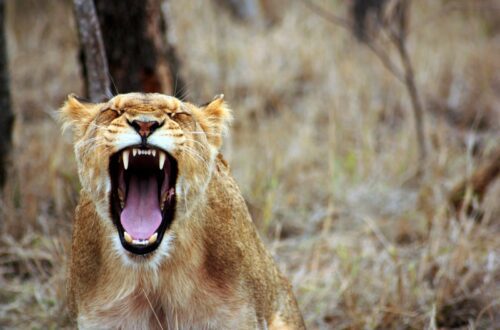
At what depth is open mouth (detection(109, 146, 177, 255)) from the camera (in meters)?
2.96

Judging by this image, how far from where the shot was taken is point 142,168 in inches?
121

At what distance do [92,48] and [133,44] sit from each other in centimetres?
66

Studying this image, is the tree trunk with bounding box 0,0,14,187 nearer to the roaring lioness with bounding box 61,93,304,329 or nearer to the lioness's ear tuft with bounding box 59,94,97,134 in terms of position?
the roaring lioness with bounding box 61,93,304,329

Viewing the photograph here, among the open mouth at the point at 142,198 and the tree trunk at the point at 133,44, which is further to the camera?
the tree trunk at the point at 133,44

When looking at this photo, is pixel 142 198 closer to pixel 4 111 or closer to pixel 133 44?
pixel 133 44

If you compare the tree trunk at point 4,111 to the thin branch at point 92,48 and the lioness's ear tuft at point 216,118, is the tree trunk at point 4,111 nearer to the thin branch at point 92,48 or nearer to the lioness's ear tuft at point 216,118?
the thin branch at point 92,48

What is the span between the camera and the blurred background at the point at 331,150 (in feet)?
15.6

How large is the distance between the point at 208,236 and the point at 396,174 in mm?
3877

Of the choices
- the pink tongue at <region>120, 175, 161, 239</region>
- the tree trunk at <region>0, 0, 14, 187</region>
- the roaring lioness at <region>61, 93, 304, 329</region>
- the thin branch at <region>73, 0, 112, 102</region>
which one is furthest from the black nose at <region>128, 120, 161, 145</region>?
the tree trunk at <region>0, 0, 14, 187</region>

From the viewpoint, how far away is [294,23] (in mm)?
9219

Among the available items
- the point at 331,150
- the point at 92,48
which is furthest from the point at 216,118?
the point at 331,150

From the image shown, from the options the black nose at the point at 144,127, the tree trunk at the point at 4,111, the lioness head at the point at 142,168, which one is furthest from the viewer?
the tree trunk at the point at 4,111

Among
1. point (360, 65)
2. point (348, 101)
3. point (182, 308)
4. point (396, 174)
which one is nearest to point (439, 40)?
point (360, 65)

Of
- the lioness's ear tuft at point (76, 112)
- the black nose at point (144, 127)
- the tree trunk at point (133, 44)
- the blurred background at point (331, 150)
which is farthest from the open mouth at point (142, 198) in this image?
the tree trunk at point (133, 44)
